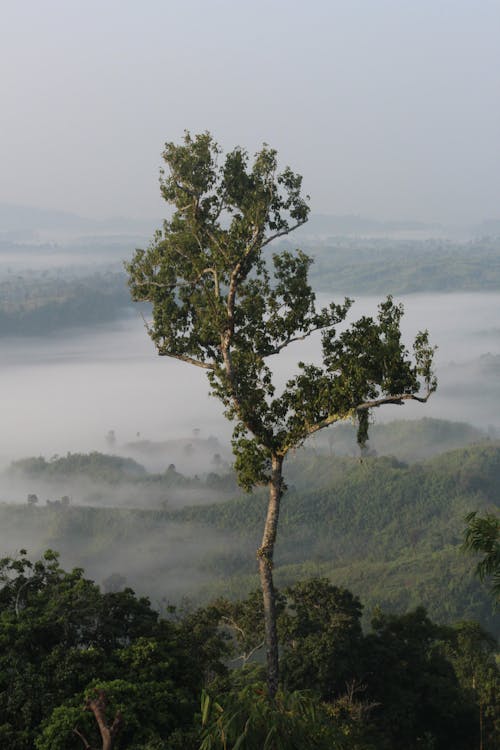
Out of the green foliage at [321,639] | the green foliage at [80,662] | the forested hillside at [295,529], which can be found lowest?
the forested hillside at [295,529]

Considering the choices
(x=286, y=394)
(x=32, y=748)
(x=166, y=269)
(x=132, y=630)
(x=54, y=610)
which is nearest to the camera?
(x=32, y=748)

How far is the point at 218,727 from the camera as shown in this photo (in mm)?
9578

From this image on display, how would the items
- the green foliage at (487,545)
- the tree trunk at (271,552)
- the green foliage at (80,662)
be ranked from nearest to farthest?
the green foliage at (80,662), the green foliage at (487,545), the tree trunk at (271,552)

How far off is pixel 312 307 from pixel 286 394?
2535 millimetres

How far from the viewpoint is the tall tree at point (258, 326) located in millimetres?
16891

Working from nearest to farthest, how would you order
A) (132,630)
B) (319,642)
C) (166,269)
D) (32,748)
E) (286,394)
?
(32,748) → (132,630) → (286,394) → (166,269) → (319,642)

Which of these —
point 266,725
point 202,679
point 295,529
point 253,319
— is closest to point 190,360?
point 253,319

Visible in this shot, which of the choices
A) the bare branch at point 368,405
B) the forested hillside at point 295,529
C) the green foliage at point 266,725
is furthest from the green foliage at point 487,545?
the forested hillside at point 295,529

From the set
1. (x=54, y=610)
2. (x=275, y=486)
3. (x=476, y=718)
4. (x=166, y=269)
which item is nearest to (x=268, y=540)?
(x=275, y=486)

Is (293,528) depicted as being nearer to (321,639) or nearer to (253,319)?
(321,639)

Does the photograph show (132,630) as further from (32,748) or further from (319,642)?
(319,642)

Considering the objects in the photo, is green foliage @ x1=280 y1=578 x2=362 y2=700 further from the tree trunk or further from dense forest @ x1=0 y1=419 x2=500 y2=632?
dense forest @ x1=0 y1=419 x2=500 y2=632

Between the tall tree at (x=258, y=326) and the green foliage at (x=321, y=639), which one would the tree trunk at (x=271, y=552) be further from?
the green foliage at (x=321, y=639)

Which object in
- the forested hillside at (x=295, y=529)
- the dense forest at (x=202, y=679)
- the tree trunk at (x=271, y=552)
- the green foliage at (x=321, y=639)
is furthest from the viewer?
the forested hillside at (x=295, y=529)
